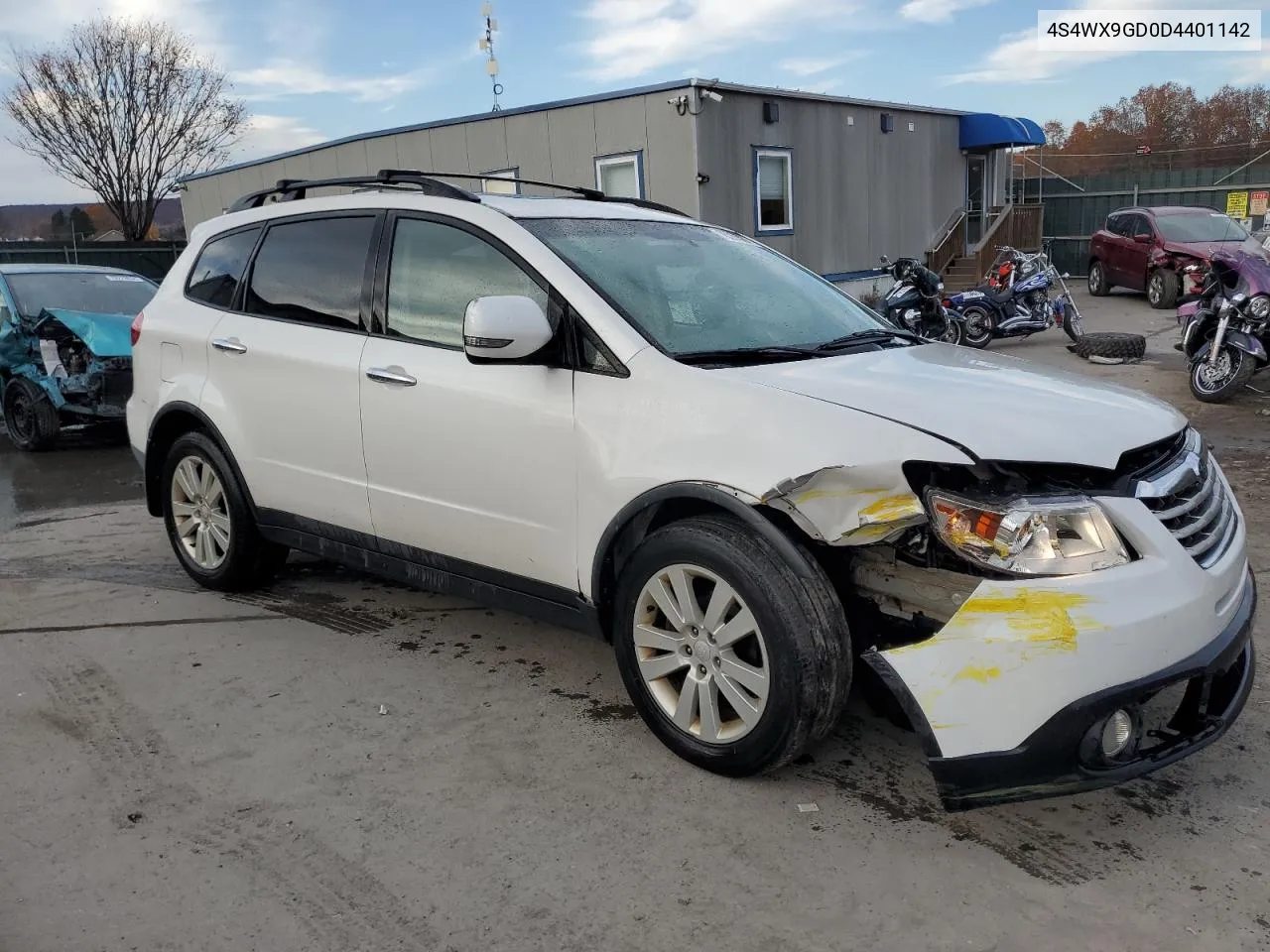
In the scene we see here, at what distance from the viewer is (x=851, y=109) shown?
17.0 m

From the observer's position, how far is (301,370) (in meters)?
4.09

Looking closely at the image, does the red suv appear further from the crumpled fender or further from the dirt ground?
the crumpled fender

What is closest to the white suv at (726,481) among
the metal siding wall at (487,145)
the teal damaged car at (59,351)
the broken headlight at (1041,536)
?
the broken headlight at (1041,536)

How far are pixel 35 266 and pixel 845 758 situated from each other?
9.64 m

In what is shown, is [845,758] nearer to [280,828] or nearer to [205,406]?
[280,828]

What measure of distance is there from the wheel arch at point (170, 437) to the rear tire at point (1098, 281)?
58.4 feet

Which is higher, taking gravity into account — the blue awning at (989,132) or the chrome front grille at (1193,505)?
the blue awning at (989,132)

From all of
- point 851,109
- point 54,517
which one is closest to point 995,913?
point 54,517

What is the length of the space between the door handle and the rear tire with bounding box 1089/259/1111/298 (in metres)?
17.9

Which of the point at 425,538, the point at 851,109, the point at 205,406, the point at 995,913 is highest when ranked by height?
the point at 851,109

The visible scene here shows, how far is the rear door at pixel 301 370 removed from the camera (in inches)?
156

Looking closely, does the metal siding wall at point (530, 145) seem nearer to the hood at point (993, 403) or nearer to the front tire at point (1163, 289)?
the front tire at point (1163, 289)

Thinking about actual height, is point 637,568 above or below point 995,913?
above

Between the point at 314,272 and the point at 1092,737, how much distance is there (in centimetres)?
335
